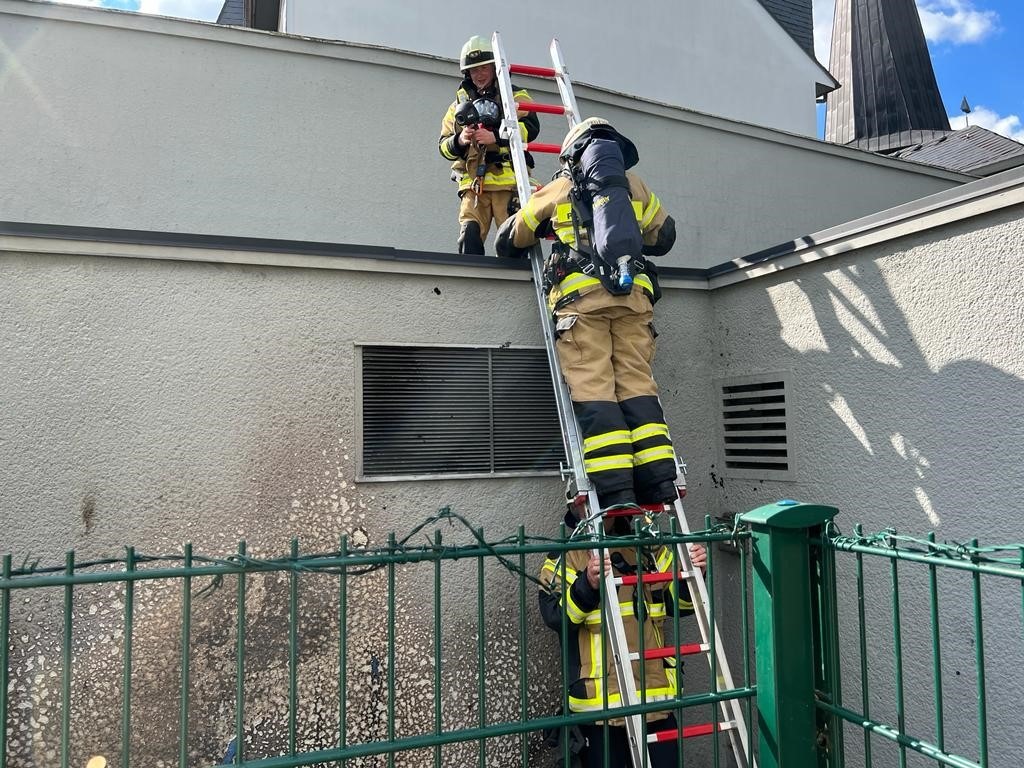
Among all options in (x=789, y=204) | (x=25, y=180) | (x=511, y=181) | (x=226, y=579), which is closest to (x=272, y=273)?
(x=226, y=579)

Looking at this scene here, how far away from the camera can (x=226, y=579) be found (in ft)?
11.8

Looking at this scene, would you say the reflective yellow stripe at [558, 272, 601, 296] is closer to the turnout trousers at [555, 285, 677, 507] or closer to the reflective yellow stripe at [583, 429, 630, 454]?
the turnout trousers at [555, 285, 677, 507]

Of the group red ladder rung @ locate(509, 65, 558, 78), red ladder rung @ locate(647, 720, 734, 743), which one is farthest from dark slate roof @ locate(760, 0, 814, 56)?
red ladder rung @ locate(647, 720, 734, 743)

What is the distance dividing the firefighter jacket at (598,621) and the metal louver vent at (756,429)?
38.0 inches

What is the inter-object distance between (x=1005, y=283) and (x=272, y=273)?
327 centimetres

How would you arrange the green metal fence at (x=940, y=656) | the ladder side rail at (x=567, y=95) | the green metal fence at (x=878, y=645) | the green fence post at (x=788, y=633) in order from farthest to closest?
1. the ladder side rail at (x=567, y=95)
2. the green metal fence at (x=940, y=656)
3. the green fence post at (x=788, y=633)
4. the green metal fence at (x=878, y=645)

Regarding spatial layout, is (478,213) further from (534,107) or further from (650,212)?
(650,212)

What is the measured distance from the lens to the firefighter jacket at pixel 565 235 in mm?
3809

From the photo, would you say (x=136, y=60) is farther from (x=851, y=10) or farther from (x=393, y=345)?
(x=851, y=10)

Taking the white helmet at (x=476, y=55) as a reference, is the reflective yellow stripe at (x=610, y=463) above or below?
below

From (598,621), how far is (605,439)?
821 millimetres

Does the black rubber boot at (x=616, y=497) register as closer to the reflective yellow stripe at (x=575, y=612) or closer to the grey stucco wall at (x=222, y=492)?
the reflective yellow stripe at (x=575, y=612)

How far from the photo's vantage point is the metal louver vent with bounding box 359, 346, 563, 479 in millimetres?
3928

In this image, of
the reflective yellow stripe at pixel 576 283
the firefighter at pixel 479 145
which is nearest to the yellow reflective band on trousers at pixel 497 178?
the firefighter at pixel 479 145
